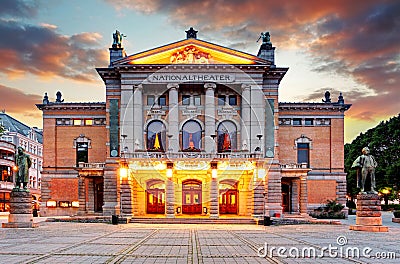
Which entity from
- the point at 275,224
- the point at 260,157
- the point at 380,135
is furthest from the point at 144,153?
the point at 380,135

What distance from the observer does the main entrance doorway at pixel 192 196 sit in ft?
168

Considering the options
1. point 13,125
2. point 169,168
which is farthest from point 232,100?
point 13,125

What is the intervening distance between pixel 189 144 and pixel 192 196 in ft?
20.4

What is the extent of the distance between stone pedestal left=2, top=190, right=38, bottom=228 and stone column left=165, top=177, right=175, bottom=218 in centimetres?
1428

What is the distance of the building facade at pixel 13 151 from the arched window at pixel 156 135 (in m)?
23.2

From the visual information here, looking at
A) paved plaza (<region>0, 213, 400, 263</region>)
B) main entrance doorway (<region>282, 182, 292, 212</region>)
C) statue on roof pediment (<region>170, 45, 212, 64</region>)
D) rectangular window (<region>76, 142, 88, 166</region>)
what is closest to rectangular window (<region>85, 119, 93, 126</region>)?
rectangular window (<region>76, 142, 88, 166</region>)

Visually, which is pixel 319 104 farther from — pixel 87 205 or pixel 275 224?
pixel 87 205

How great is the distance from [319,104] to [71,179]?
31193 mm

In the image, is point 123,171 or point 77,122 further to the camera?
point 77,122

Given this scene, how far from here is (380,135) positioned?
7450cm

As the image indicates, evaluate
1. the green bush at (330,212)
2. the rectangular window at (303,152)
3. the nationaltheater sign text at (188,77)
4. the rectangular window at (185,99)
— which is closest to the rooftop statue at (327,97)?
the rectangular window at (303,152)

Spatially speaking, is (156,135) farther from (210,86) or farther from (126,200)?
(126,200)

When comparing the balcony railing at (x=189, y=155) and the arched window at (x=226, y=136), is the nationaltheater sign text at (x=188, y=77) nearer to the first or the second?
the arched window at (x=226, y=136)

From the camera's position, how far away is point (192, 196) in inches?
2023
